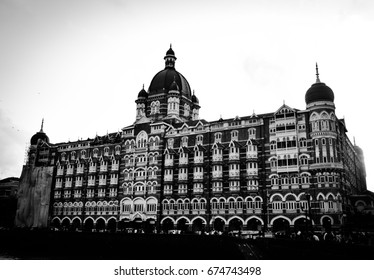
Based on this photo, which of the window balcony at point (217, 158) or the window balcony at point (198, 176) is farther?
the window balcony at point (198, 176)

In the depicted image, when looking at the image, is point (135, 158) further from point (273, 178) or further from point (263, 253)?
point (263, 253)

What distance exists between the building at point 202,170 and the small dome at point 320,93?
0.47ft

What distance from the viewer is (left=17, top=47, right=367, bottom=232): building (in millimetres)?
51844

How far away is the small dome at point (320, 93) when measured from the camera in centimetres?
5272

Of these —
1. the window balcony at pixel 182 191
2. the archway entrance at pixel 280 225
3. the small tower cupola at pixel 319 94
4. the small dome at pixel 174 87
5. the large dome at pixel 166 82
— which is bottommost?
the archway entrance at pixel 280 225

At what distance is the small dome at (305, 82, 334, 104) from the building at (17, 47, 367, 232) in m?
0.14

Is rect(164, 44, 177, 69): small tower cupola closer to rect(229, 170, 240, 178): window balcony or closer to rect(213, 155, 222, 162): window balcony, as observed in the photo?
rect(213, 155, 222, 162): window balcony

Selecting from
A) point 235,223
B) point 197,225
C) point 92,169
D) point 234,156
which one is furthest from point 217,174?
point 92,169

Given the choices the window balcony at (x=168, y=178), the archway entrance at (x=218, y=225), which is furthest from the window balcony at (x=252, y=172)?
the window balcony at (x=168, y=178)

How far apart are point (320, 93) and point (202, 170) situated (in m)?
21.4

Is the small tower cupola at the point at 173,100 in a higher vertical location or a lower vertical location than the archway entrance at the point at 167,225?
higher

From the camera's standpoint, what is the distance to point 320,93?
5278 centimetres

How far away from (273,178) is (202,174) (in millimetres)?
11775

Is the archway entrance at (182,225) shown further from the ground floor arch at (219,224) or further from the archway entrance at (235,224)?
the archway entrance at (235,224)
